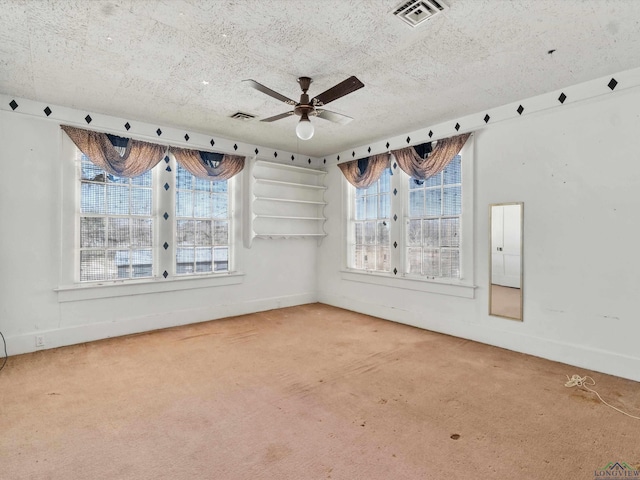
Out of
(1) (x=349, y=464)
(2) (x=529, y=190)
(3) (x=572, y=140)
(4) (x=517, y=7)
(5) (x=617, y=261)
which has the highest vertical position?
(4) (x=517, y=7)

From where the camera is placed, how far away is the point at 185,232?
525 centimetres

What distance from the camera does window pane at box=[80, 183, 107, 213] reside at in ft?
14.5

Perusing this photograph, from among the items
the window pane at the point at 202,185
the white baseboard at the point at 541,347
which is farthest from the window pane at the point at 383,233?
the window pane at the point at 202,185

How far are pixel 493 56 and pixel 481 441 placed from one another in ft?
10.2

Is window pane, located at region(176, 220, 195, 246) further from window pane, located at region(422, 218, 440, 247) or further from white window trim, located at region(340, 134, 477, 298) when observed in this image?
window pane, located at region(422, 218, 440, 247)

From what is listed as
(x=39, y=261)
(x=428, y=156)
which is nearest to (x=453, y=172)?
(x=428, y=156)

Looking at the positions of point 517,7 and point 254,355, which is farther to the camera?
point 254,355

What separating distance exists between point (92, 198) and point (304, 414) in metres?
3.94

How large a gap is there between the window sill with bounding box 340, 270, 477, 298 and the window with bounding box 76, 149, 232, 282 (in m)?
2.26

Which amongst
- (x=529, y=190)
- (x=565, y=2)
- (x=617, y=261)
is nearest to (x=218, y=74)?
(x=565, y=2)

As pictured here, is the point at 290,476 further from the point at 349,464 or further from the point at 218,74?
the point at 218,74

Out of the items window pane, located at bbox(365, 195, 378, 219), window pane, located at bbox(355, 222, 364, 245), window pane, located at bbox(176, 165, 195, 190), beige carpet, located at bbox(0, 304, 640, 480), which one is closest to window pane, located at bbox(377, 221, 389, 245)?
window pane, located at bbox(365, 195, 378, 219)

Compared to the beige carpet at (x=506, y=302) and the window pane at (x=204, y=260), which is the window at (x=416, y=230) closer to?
the beige carpet at (x=506, y=302)

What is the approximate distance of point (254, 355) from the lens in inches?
153
